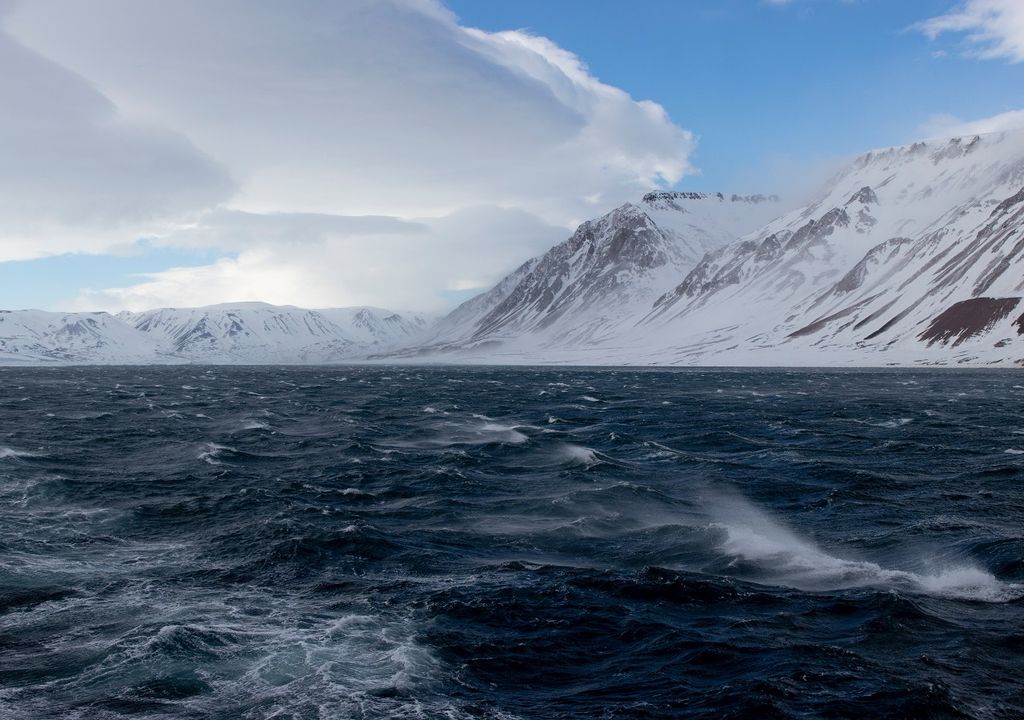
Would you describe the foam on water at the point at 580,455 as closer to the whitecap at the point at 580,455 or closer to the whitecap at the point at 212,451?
the whitecap at the point at 580,455

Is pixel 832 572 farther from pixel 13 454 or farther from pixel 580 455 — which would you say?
pixel 13 454

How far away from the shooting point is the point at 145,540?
29.1 meters

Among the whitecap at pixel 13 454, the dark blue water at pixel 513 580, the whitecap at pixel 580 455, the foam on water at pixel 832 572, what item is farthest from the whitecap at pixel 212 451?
the foam on water at pixel 832 572

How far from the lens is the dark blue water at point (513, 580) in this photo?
54.8ft

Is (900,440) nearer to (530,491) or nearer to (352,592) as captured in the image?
(530,491)

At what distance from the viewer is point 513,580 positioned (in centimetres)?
2420

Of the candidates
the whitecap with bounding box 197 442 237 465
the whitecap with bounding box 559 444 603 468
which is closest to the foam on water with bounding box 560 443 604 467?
the whitecap with bounding box 559 444 603 468

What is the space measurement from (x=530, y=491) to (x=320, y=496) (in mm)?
9642

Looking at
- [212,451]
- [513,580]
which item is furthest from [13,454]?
[513,580]

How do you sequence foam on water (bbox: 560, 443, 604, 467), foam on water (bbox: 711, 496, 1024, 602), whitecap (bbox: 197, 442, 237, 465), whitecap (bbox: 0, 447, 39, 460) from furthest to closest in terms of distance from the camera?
whitecap (bbox: 197, 442, 237, 465) → whitecap (bbox: 0, 447, 39, 460) → foam on water (bbox: 560, 443, 604, 467) → foam on water (bbox: 711, 496, 1024, 602)

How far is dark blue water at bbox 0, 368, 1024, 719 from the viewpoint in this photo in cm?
1670

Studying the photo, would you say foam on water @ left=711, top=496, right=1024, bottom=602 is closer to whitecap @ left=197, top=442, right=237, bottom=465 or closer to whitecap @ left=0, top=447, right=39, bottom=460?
whitecap @ left=197, top=442, right=237, bottom=465

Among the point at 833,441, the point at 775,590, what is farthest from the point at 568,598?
the point at 833,441

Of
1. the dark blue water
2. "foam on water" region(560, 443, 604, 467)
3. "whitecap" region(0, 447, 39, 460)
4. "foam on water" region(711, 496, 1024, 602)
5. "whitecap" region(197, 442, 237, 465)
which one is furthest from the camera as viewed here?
"whitecap" region(197, 442, 237, 465)
